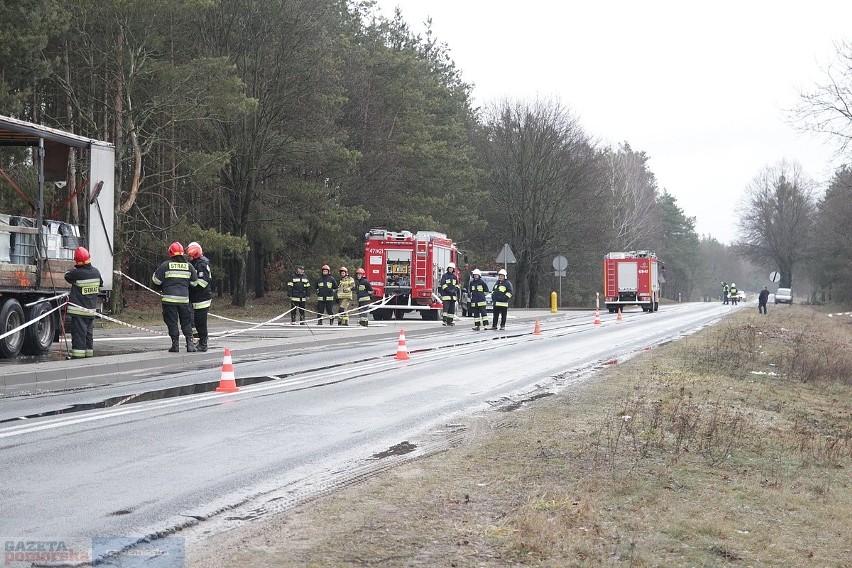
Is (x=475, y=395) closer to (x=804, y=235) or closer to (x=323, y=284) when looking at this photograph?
(x=323, y=284)

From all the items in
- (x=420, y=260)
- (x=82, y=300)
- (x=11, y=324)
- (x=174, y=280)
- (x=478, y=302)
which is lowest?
(x=11, y=324)

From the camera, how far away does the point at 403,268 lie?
35.7 m

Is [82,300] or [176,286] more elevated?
[176,286]

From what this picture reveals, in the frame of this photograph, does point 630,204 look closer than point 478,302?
No

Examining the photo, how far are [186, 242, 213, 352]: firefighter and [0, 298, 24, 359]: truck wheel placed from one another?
3.03m

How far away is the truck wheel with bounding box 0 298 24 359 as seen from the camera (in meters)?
16.1

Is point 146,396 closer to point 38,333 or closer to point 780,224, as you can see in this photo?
point 38,333

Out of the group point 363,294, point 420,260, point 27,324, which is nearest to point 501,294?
point 363,294

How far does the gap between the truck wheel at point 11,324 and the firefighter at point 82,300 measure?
3.33 ft

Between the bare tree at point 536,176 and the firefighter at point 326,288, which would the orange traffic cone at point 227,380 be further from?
the bare tree at point 536,176

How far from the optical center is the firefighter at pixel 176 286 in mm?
17125

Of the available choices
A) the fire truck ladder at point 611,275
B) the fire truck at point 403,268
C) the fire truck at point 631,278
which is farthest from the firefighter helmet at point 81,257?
the fire truck ladder at point 611,275

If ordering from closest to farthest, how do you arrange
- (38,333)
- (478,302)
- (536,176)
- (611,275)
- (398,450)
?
(398,450) < (38,333) < (478,302) < (611,275) < (536,176)

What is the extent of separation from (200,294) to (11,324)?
3311mm
